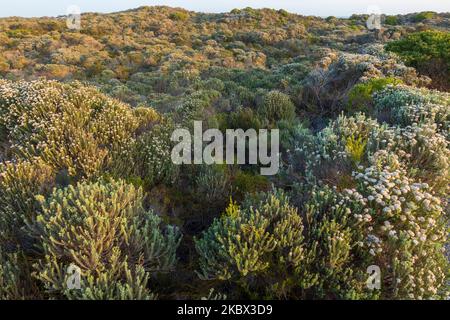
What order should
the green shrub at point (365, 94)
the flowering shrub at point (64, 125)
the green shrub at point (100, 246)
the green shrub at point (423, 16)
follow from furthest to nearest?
1. the green shrub at point (423, 16)
2. the green shrub at point (365, 94)
3. the flowering shrub at point (64, 125)
4. the green shrub at point (100, 246)

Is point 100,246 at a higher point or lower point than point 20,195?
lower

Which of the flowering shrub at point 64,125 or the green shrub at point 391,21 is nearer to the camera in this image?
the flowering shrub at point 64,125

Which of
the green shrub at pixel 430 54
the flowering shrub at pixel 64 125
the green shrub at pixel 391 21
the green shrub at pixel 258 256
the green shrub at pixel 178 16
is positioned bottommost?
the green shrub at pixel 258 256

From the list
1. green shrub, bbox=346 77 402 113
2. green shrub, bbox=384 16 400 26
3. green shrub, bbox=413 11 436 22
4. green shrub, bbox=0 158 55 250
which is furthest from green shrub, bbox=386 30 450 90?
green shrub, bbox=413 11 436 22

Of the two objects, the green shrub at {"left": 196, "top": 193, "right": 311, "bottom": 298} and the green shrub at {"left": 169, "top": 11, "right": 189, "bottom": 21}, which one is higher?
the green shrub at {"left": 169, "top": 11, "right": 189, "bottom": 21}

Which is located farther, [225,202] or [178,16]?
[178,16]

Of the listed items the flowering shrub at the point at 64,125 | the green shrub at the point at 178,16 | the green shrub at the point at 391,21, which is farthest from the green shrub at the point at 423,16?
the flowering shrub at the point at 64,125

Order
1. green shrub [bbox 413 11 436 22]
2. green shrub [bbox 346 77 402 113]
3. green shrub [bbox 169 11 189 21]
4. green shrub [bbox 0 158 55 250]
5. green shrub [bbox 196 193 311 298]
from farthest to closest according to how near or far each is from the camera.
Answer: green shrub [bbox 169 11 189 21] < green shrub [bbox 413 11 436 22] < green shrub [bbox 346 77 402 113] < green shrub [bbox 0 158 55 250] < green shrub [bbox 196 193 311 298]

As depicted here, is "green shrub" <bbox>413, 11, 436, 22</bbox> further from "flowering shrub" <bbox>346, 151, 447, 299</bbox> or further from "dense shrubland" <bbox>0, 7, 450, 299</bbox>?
"flowering shrub" <bbox>346, 151, 447, 299</bbox>

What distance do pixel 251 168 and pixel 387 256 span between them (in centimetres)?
300

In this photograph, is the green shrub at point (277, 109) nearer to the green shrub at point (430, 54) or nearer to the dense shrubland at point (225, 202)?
the dense shrubland at point (225, 202)

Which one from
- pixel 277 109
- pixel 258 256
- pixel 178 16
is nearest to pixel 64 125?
pixel 258 256

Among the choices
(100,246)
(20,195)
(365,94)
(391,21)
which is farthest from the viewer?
(391,21)

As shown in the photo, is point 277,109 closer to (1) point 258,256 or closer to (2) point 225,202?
(2) point 225,202
